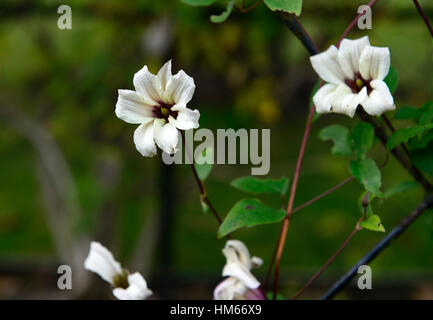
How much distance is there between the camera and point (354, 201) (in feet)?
7.30

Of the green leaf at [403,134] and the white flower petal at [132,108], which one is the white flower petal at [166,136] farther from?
the green leaf at [403,134]

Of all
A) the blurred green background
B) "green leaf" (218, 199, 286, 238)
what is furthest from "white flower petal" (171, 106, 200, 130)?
the blurred green background

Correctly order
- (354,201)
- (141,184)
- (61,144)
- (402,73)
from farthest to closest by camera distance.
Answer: (354,201) < (61,144) < (402,73) < (141,184)

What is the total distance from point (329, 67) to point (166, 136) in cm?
12

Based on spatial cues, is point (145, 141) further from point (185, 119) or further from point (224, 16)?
point (224, 16)

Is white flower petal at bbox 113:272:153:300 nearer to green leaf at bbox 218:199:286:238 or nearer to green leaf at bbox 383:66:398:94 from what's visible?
green leaf at bbox 218:199:286:238

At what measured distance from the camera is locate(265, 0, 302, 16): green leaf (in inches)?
14.8

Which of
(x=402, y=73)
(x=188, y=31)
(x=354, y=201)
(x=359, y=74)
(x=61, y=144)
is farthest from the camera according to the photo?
(x=354, y=201)

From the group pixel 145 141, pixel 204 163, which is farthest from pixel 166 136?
pixel 204 163

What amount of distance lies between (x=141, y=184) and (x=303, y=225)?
2.40 ft

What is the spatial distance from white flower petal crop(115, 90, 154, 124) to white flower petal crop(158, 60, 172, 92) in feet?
0.06
